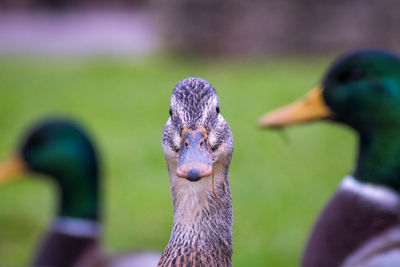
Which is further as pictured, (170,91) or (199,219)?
(170,91)

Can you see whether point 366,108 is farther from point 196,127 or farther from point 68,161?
point 68,161

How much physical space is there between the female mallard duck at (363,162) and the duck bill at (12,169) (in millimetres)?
1098

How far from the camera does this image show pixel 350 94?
1.85 metres

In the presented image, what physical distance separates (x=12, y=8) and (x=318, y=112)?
10.9 m

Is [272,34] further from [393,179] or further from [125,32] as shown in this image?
[393,179]

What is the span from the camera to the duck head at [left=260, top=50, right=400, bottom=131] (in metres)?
1.80

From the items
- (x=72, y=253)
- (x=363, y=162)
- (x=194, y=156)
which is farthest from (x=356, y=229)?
(x=72, y=253)

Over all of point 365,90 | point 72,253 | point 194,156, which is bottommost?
point 72,253

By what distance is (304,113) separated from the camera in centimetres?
192

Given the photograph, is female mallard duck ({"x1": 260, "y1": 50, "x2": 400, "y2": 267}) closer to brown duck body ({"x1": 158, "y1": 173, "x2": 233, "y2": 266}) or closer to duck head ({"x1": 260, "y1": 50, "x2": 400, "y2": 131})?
duck head ({"x1": 260, "y1": 50, "x2": 400, "y2": 131})

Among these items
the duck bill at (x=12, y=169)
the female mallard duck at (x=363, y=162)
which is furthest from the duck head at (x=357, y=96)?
the duck bill at (x=12, y=169)

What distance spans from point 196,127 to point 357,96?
37.0 inches

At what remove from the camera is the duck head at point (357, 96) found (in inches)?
70.7

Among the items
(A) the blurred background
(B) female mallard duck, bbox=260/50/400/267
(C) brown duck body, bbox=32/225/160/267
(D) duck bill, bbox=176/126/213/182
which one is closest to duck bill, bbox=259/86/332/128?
(B) female mallard duck, bbox=260/50/400/267
